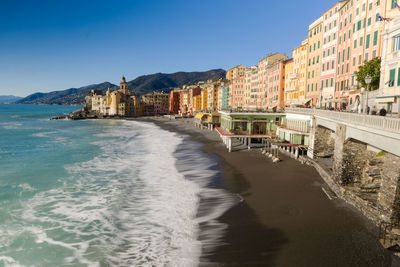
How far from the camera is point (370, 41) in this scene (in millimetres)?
37094

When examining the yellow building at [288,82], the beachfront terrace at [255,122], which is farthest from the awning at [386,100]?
the yellow building at [288,82]

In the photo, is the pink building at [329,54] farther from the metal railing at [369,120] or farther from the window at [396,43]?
the metal railing at [369,120]

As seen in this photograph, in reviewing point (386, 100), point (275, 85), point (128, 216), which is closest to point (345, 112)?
point (386, 100)

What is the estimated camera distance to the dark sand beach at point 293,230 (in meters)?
15.4

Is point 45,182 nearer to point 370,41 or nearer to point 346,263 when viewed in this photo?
point 346,263

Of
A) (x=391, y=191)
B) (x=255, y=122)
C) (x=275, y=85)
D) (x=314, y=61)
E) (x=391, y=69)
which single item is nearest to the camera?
(x=391, y=191)

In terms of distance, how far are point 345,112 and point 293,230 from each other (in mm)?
12834

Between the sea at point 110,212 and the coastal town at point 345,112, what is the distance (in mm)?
10914

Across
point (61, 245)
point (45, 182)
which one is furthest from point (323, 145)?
point (45, 182)

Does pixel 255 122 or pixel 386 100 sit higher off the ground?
pixel 386 100

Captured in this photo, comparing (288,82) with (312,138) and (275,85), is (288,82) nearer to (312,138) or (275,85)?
(275,85)

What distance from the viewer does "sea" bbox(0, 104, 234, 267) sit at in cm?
1730

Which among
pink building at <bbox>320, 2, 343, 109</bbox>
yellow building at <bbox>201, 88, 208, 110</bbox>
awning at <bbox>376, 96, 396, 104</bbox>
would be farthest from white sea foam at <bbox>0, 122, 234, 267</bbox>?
yellow building at <bbox>201, 88, 208, 110</bbox>

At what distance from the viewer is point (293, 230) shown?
18578 mm
